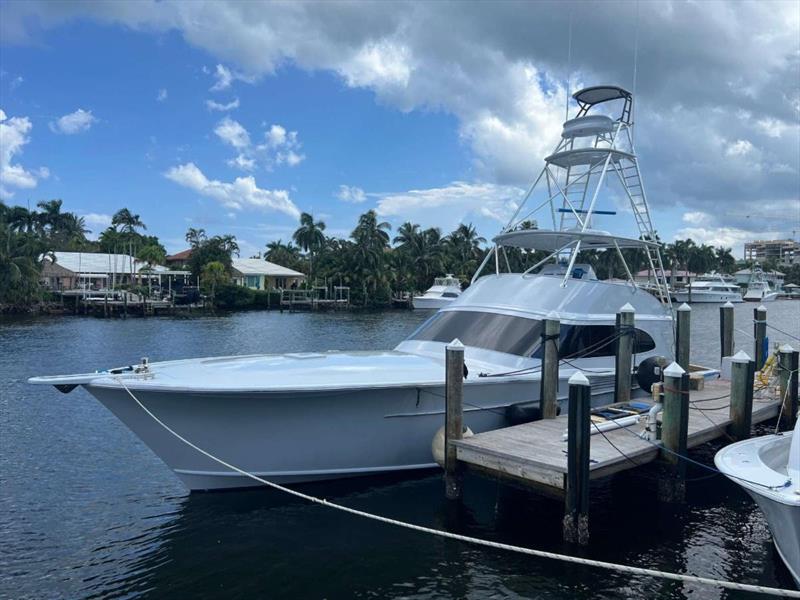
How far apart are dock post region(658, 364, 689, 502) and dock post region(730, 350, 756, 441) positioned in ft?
6.14

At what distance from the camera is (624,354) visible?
457 inches

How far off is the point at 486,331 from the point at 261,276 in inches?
2645

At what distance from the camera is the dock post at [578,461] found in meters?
7.70

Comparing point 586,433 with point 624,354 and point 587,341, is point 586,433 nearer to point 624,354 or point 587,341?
point 624,354

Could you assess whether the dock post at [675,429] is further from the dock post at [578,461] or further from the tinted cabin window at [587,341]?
the tinted cabin window at [587,341]

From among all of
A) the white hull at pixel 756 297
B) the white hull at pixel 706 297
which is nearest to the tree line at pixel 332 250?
the white hull at pixel 706 297

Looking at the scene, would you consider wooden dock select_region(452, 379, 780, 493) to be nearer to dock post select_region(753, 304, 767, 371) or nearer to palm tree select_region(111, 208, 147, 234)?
dock post select_region(753, 304, 767, 371)

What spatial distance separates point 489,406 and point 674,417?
2881mm

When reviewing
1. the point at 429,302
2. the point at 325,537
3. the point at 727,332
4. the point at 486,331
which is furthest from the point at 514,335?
the point at 429,302

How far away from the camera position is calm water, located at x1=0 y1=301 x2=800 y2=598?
7.48m

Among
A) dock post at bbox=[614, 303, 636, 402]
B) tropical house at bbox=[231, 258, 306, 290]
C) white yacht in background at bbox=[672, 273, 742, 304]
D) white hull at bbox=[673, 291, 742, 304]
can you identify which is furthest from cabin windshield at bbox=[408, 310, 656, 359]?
white hull at bbox=[673, 291, 742, 304]

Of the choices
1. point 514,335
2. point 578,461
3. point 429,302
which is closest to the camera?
point 578,461

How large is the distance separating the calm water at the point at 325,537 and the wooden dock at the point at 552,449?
1.02 m

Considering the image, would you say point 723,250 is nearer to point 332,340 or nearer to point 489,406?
point 332,340
